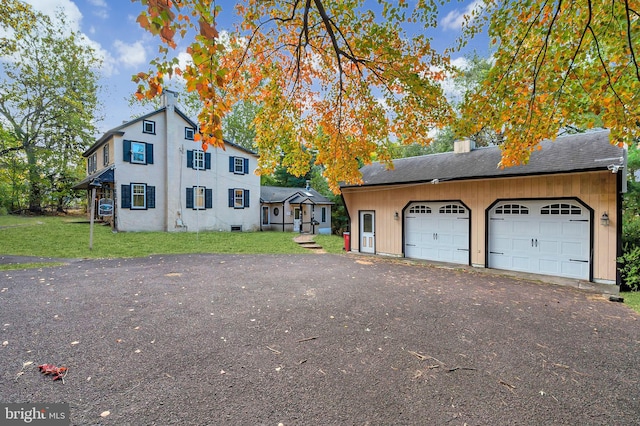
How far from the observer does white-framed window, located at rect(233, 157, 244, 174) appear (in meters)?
20.3

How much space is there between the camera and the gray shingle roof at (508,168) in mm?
7875

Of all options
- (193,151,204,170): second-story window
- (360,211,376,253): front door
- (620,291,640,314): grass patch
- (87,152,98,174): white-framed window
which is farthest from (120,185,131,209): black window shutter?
(620,291,640,314): grass patch

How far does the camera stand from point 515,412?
258cm

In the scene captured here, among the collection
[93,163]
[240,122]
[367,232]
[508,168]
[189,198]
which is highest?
[240,122]

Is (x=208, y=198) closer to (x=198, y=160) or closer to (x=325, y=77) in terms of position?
(x=198, y=160)

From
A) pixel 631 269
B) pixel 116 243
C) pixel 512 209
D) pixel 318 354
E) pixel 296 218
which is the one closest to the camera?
pixel 318 354

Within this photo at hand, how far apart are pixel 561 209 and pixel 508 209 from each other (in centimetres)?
133

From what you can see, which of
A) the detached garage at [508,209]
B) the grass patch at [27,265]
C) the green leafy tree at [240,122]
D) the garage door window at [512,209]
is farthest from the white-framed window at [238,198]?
the garage door window at [512,209]

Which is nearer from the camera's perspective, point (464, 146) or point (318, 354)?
point (318, 354)

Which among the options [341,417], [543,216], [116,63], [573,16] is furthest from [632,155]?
[116,63]

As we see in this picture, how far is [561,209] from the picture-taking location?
27.2 feet

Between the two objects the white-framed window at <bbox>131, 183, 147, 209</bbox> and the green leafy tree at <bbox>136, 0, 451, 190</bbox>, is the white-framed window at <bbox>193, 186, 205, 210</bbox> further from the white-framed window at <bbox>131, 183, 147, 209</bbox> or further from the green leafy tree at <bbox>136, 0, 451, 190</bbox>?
the green leafy tree at <bbox>136, 0, 451, 190</bbox>

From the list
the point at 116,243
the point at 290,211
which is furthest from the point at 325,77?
the point at 290,211

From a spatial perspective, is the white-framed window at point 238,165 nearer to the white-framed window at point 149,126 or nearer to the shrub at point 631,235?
the white-framed window at point 149,126
